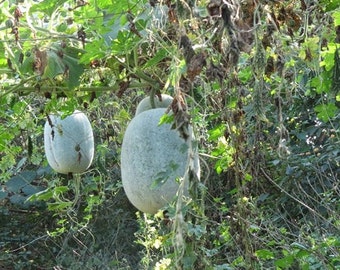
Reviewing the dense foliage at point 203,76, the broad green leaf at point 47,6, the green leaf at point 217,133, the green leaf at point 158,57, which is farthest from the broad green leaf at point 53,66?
the green leaf at point 217,133

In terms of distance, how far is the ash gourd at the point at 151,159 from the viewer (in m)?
1.88

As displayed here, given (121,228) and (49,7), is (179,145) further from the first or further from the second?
(121,228)

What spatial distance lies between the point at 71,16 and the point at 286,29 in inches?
23.6

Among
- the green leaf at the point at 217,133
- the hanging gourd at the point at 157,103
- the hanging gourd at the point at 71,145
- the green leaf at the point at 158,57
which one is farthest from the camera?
the hanging gourd at the point at 71,145

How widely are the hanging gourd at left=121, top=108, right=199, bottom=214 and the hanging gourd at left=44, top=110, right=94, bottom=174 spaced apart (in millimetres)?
786

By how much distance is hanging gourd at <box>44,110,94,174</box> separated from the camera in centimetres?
274

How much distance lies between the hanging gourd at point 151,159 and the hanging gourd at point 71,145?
0.79 m

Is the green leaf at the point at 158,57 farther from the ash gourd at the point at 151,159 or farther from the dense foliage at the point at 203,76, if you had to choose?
the ash gourd at the point at 151,159

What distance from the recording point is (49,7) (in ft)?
6.10

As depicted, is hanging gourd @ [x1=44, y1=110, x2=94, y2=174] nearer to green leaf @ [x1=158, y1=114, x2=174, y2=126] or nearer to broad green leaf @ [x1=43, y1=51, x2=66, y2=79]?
broad green leaf @ [x1=43, y1=51, x2=66, y2=79]

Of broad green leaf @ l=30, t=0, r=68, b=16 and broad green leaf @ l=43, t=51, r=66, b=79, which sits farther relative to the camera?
broad green leaf @ l=43, t=51, r=66, b=79

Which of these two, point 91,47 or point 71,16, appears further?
point 71,16

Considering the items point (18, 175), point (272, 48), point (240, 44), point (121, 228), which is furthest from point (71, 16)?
point (121, 228)

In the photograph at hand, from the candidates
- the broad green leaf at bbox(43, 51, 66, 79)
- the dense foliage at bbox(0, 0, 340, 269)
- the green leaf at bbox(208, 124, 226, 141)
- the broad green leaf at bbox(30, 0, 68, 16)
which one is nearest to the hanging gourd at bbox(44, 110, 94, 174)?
the dense foliage at bbox(0, 0, 340, 269)
